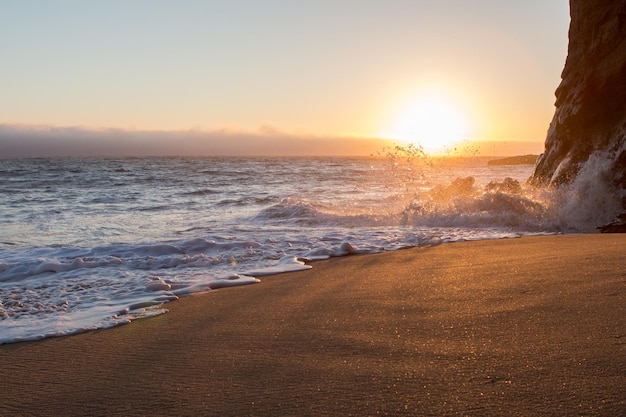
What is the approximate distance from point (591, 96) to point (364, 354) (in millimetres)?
10224

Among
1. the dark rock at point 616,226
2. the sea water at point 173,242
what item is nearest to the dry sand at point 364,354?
the sea water at point 173,242

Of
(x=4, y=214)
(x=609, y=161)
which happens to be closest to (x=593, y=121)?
(x=609, y=161)

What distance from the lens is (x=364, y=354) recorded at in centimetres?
274

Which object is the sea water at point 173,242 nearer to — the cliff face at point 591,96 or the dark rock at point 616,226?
the dark rock at point 616,226

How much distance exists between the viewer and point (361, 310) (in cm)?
365

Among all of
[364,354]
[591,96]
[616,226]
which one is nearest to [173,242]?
[364,354]

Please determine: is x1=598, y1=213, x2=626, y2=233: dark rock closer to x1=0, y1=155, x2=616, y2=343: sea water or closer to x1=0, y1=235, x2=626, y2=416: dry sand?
x1=0, y1=155, x2=616, y2=343: sea water

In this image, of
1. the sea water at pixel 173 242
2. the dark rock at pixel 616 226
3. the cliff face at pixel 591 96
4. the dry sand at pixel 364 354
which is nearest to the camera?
the dry sand at pixel 364 354

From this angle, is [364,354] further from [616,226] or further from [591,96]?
[591,96]

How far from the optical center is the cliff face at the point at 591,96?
1013 cm

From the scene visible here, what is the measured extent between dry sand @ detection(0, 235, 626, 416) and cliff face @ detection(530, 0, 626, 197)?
6.40 meters

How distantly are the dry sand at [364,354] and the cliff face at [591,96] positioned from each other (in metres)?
6.40

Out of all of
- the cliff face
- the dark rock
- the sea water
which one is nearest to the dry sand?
the sea water

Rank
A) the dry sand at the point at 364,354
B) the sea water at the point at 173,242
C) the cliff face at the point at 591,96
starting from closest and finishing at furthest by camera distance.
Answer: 1. the dry sand at the point at 364,354
2. the sea water at the point at 173,242
3. the cliff face at the point at 591,96
